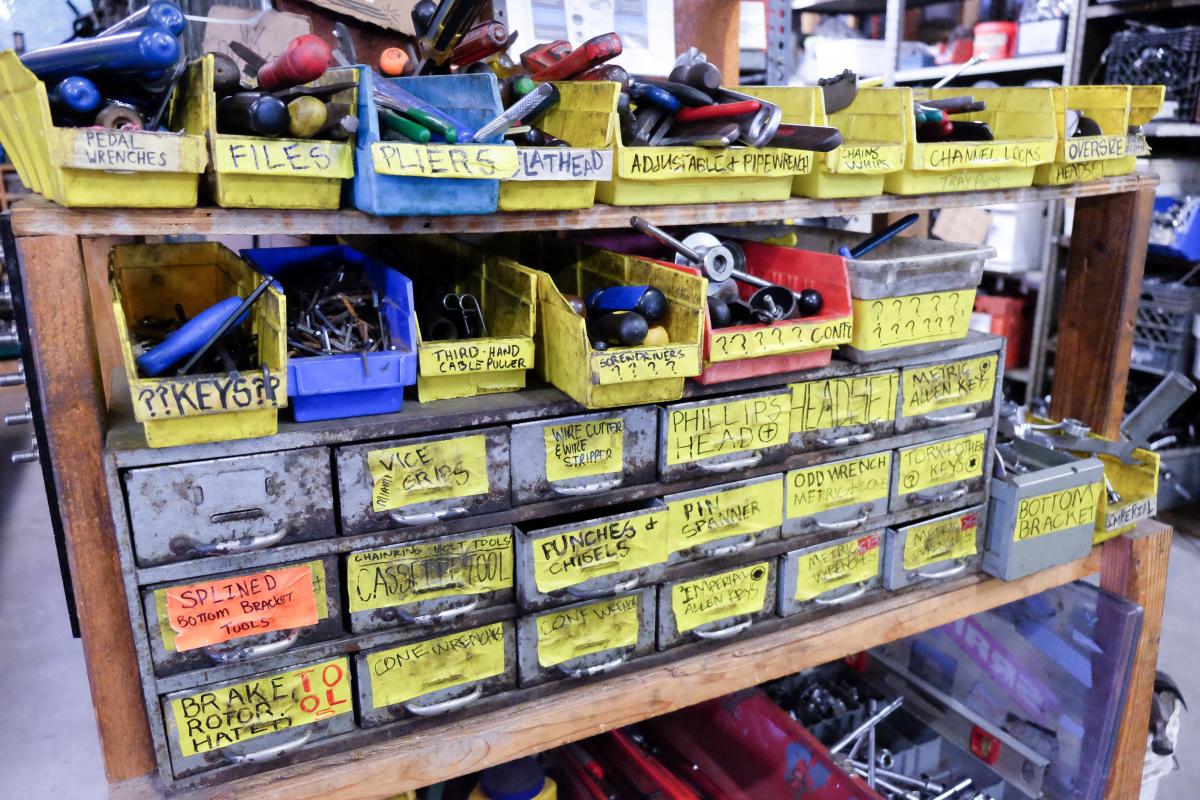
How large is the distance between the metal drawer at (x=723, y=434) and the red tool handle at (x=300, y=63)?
56 cm

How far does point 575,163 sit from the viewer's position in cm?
99

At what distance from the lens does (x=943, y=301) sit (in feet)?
4.20

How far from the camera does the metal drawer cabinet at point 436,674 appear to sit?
107 centimetres

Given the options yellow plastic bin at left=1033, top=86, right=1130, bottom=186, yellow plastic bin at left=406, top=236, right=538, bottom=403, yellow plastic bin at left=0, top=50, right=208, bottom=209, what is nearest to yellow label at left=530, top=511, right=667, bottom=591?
yellow plastic bin at left=406, top=236, right=538, bottom=403

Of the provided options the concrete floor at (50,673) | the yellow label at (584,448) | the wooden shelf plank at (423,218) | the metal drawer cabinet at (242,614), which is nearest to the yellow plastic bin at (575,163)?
the wooden shelf plank at (423,218)

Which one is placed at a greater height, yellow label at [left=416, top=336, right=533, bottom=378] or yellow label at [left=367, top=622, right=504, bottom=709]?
yellow label at [left=416, top=336, right=533, bottom=378]

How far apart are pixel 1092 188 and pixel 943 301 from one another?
360 mm

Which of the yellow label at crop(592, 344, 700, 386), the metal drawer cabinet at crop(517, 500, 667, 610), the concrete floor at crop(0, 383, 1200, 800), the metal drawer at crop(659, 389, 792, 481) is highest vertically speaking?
the yellow label at crop(592, 344, 700, 386)

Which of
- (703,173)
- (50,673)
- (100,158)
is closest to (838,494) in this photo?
(703,173)

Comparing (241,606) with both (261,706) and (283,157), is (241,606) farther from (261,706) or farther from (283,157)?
(283,157)

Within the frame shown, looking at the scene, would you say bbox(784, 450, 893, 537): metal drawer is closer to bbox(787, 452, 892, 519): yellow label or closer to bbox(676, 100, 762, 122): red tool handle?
bbox(787, 452, 892, 519): yellow label

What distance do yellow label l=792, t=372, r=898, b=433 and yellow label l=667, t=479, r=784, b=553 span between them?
0.10 meters

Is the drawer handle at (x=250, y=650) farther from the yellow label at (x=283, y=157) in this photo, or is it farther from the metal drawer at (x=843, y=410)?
the metal drawer at (x=843, y=410)

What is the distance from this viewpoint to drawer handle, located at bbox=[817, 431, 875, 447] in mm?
1266
